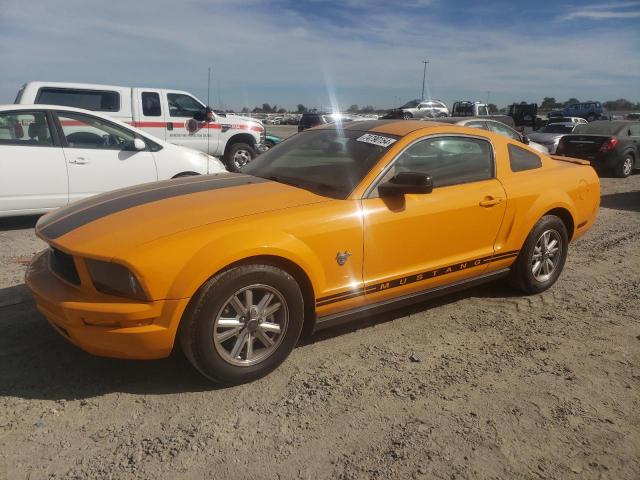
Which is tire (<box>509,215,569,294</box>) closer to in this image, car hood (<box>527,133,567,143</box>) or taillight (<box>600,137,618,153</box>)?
taillight (<box>600,137,618,153</box>)

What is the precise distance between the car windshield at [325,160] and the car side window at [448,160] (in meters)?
0.17

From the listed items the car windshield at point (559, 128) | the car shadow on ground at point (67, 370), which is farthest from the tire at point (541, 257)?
the car windshield at point (559, 128)

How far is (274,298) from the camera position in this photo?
3.01 metres

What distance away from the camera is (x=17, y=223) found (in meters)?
6.66

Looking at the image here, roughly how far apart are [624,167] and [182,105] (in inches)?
408

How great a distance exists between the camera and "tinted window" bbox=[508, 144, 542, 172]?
4.29 metres

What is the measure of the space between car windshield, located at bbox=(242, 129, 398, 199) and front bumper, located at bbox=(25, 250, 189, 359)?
128 cm

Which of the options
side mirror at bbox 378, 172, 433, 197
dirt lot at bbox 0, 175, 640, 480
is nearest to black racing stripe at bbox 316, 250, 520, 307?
dirt lot at bbox 0, 175, 640, 480

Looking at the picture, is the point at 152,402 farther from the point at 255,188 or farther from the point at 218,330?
the point at 255,188

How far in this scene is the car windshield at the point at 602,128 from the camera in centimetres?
1298

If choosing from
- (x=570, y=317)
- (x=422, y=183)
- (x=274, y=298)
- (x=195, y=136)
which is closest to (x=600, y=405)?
(x=570, y=317)

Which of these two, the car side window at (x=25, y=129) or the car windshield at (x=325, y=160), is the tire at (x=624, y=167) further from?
the car side window at (x=25, y=129)

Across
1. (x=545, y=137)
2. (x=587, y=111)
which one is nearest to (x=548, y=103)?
(x=587, y=111)

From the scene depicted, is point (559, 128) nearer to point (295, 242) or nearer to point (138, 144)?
point (138, 144)
